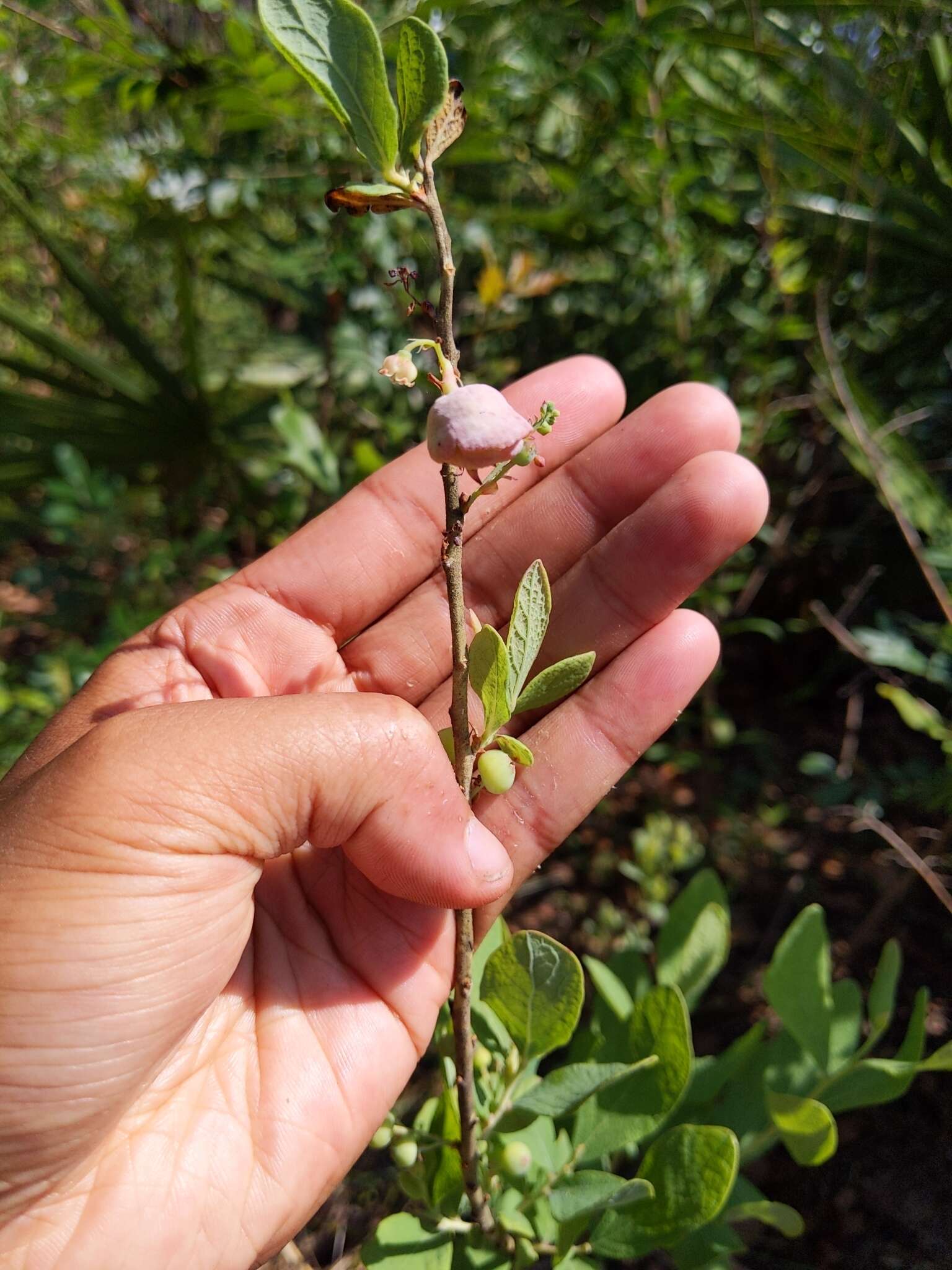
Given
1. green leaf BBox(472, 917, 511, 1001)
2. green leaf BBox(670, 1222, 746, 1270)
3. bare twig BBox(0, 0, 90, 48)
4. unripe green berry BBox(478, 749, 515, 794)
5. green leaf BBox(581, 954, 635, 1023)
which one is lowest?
green leaf BBox(670, 1222, 746, 1270)

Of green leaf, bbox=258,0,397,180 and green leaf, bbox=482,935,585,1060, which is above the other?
green leaf, bbox=258,0,397,180

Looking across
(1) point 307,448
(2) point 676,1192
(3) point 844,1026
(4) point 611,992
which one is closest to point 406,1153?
(2) point 676,1192

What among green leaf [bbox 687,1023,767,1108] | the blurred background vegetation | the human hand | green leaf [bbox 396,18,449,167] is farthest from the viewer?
the blurred background vegetation

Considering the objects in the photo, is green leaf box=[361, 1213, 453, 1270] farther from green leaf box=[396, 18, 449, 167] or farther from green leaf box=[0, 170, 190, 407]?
green leaf box=[0, 170, 190, 407]

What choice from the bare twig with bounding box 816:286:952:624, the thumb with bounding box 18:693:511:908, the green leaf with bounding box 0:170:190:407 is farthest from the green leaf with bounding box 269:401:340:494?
the bare twig with bounding box 816:286:952:624

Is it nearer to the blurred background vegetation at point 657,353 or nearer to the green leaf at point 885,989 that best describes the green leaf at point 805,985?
the green leaf at point 885,989

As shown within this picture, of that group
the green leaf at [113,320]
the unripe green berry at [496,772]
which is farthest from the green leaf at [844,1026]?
the green leaf at [113,320]

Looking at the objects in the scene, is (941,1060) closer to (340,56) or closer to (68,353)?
(340,56)
